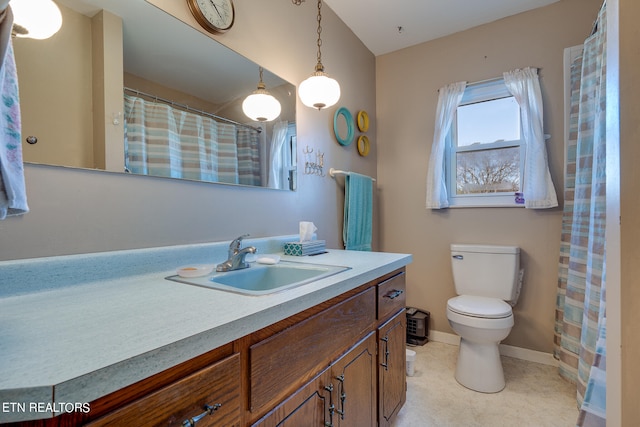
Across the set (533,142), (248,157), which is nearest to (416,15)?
(533,142)

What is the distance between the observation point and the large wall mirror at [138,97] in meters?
0.83

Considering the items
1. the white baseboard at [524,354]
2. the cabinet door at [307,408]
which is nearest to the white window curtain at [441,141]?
the white baseboard at [524,354]

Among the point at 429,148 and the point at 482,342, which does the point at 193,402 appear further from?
the point at 429,148

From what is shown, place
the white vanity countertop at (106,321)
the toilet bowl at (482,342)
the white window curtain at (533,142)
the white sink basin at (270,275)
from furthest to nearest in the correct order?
the white window curtain at (533,142), the toilet bowl at (482,342), the white sink basin at (270,275), the white vanity countertop at (106,321)

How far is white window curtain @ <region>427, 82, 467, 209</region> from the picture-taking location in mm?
2324

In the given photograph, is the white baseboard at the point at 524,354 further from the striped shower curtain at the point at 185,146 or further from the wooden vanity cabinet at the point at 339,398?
the striped shower curtain at the point at 185,146

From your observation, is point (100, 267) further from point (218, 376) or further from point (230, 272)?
point (218, 376)

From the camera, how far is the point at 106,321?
1.89 ft

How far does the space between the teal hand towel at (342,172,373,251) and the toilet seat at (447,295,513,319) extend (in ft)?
2.31

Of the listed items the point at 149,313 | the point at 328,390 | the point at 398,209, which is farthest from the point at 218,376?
the point at 398,209

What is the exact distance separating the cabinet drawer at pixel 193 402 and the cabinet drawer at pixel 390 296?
748 millimetres

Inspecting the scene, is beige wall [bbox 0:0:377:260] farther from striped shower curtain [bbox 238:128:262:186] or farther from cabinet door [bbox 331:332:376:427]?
cabinet door [bbox 331:332:376:427]

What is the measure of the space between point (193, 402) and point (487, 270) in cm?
210

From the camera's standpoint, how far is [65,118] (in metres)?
0.85
